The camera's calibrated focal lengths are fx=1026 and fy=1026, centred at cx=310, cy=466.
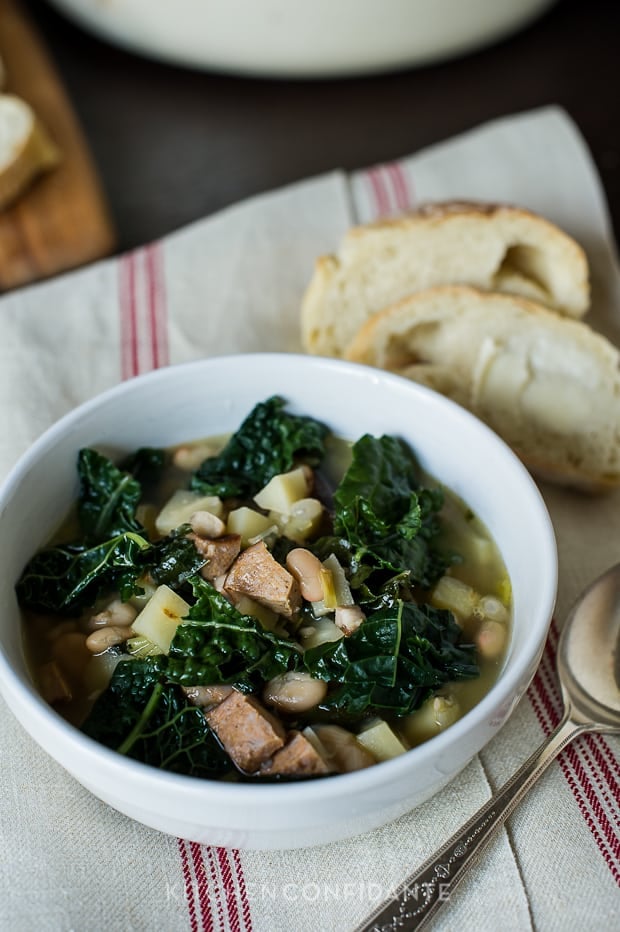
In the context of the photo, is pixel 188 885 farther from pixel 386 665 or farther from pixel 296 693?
pixel 386 665

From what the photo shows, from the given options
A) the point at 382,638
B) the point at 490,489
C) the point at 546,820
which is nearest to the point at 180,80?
the point at 490,489

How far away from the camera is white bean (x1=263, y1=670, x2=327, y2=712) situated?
2.22 meters

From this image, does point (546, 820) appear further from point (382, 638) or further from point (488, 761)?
point (382, 638)

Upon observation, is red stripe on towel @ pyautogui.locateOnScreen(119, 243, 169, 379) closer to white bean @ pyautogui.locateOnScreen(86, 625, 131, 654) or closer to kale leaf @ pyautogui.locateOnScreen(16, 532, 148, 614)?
kale leaf @ pyautogui.locateOnScreen(16, 532, 148, 614)

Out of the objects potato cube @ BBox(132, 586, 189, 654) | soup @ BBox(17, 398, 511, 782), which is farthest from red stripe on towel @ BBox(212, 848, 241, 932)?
potato cube @ BBox(132, 586, 189, 654)

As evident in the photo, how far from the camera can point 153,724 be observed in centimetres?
220

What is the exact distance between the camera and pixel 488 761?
2.47 metres

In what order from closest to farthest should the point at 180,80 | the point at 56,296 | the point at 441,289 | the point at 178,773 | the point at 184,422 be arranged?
the point at 178,773 → the point at 184,422 → the point at 441,289 → the point at 56,296 → the point at 180,80

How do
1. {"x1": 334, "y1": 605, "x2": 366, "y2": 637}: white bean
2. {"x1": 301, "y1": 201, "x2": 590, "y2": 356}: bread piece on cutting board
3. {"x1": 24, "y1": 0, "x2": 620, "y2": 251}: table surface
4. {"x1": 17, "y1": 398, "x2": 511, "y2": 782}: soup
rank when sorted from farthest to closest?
{"x1": 24, "y1": 0, "x2": 620, "y2": 251}: table surface < {"x1": 301, "y1": 201, "x2": 590, "y2": 356}: bread piece on cutting board < {"x1": 334, "y1": 605, "x2": 366, "y2": 637}: white bean < {"x1": 17, "y1": 398, "x2": 511, "y2": 782}: soup

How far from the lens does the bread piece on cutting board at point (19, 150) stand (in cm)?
386

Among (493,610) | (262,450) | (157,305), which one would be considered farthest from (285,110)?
(493,610)

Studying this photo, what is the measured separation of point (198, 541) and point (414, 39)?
2.71 m

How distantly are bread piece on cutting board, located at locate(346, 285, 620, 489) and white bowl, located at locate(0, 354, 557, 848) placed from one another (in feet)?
1.59

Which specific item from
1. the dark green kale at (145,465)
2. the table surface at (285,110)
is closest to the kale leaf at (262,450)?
the dark green kale at (145,465)
